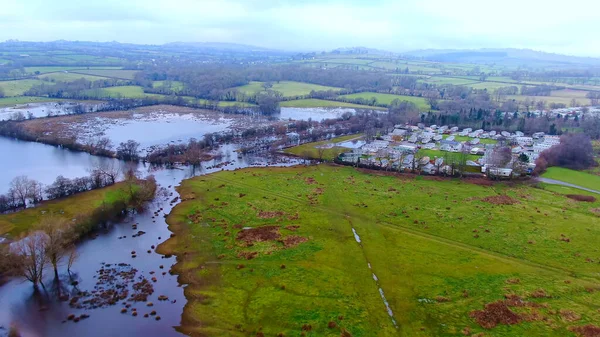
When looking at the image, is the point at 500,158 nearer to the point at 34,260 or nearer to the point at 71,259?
the point at 71,259

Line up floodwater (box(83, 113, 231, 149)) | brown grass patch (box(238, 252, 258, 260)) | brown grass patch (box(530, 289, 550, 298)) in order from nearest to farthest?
brown grass patch (box(530, 289, 550, 298)) < brown grass patch (box(238, 252, 258, 260)) < floodwater (box(83, 113, 231, 149))

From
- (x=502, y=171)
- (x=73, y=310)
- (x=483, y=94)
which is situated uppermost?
(x=483, y=94)

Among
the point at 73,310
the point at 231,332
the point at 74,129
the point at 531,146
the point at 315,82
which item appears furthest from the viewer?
the point at 315,82

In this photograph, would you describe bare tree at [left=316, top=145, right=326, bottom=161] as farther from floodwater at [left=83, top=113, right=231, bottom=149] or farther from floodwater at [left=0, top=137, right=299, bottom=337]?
floodwater at [left=83, top=113, right=231, bottom=149]

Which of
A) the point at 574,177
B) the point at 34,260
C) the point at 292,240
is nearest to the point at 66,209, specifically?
the point at 34,260

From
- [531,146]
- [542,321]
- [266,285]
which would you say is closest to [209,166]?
[266,285]

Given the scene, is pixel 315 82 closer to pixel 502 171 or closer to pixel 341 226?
pixel 502 171

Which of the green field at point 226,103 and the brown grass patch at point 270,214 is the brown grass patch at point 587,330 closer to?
the brown grass patch at point 270,214

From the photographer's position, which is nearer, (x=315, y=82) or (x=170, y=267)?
(x=170, y=267)

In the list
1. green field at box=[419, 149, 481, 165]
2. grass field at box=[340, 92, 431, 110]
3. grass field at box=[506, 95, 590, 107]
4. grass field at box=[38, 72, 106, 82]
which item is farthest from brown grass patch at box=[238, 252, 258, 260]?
grass field at box=[38, 72, 106, 82]
